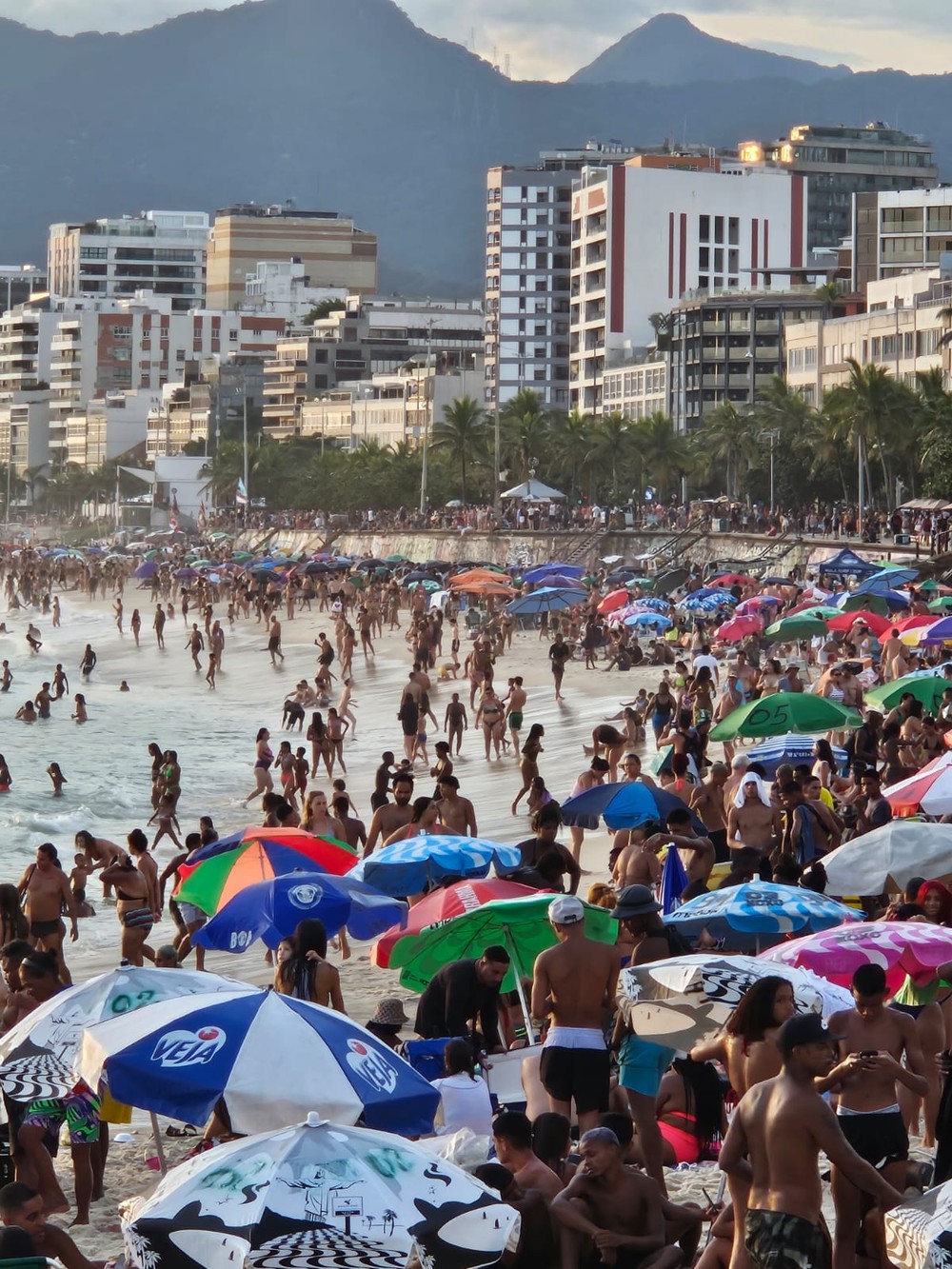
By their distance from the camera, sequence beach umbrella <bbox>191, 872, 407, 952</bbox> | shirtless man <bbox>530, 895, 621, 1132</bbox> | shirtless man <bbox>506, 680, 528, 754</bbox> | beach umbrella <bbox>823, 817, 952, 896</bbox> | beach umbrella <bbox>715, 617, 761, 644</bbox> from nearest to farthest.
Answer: shirtless man <bbox>530, 895, 621, 1132</bbox>
beach umbrella <bbox>823, 817, 952, 896</bbox>
beach umbrella <bbox>191, 872, 407, 952</bbox>
shirtless man <bbox>506, 680, 528, 754</bbox>
beach umbrella <bbox>715, 617, 761, 644</bbox>

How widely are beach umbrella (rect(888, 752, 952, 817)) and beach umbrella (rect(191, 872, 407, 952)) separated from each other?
3497 mm

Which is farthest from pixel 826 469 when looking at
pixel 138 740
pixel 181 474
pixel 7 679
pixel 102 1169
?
pixel 181 474

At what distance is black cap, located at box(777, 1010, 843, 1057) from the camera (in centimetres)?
574

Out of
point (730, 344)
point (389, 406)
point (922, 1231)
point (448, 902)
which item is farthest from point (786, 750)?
point (389, 406)

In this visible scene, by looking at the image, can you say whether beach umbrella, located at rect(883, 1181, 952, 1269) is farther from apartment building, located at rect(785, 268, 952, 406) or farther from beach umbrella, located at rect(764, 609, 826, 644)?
apartment building, located at rect(785, 268, 952, 406)

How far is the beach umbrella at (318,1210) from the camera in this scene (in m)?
5.46

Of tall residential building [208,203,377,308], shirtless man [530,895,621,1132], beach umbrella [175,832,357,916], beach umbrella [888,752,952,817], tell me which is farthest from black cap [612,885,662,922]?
tall residential building [208,203,377,308]

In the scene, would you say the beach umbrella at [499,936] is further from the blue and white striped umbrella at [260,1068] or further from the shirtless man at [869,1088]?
the blue and white striped umbrella at [260,1068]

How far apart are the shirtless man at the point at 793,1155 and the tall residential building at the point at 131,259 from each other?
18462 cm

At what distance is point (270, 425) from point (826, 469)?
243ft

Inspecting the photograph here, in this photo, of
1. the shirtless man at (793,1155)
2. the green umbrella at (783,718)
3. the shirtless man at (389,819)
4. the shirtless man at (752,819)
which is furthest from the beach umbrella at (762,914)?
the green umbrella at (783,718)

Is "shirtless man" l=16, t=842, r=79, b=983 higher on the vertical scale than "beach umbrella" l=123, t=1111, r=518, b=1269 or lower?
lower

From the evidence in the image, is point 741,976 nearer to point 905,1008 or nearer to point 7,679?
point 905,1008

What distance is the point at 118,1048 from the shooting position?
22.8 ft
